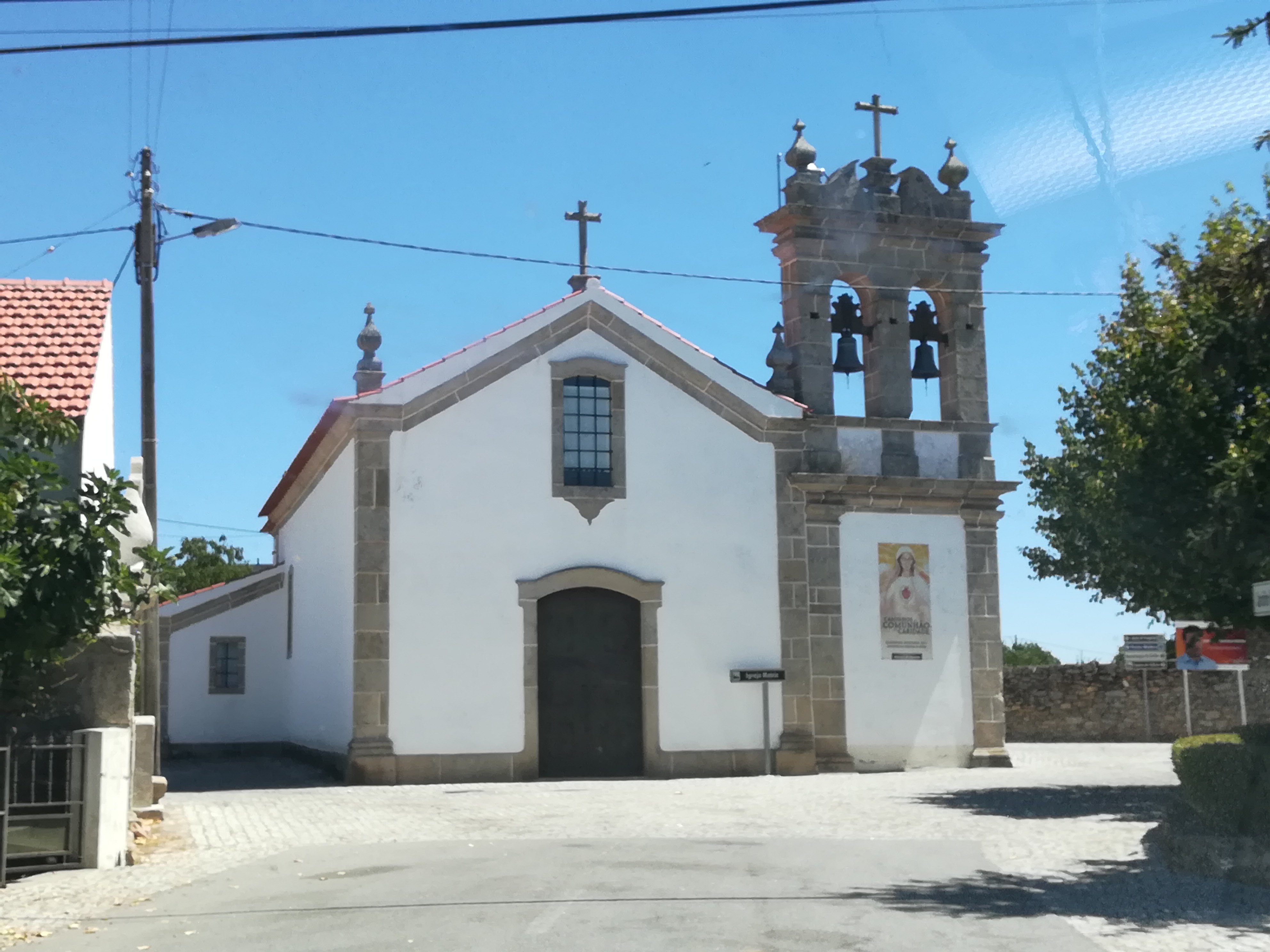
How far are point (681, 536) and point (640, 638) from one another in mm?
1600

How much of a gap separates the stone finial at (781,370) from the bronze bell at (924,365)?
2.06m

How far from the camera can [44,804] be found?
37.3 feet

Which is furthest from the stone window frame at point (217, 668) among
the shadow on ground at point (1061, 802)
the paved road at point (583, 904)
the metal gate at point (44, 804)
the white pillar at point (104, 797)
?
the metal gate at point (44, 804)

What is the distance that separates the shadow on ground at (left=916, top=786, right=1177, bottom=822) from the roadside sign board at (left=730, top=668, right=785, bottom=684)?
3633 millimetres

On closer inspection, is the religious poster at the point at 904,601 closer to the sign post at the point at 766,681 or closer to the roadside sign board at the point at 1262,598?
the sign post at the point at 766,681

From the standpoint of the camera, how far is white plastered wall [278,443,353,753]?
→ 20.7 meters

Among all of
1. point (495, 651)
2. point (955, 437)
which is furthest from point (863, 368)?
point (495, 651)

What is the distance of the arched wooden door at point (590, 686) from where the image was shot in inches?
811

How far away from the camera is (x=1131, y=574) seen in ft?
50.7

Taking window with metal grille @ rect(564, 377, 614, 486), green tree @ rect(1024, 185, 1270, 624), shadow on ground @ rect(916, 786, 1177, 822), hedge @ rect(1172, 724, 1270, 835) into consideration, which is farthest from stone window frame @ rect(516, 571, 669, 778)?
hedge @ rect(1172, 724, 1270, 835)

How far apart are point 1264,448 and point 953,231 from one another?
11395mm

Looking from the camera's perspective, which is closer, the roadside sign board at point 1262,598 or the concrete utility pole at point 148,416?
the roadside sign board at point 1262,598

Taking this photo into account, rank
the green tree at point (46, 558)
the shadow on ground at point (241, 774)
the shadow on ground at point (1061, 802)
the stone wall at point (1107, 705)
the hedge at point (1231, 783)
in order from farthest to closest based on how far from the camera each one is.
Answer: the stone wall at point (1107, 705), the shadow on ground at point (241, 774), the shadow on ground at point (1061, 802), the green tree at point (46, 558), the hedge at point (1231, 783)

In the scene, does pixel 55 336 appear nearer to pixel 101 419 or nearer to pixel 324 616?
pixel 101 419
